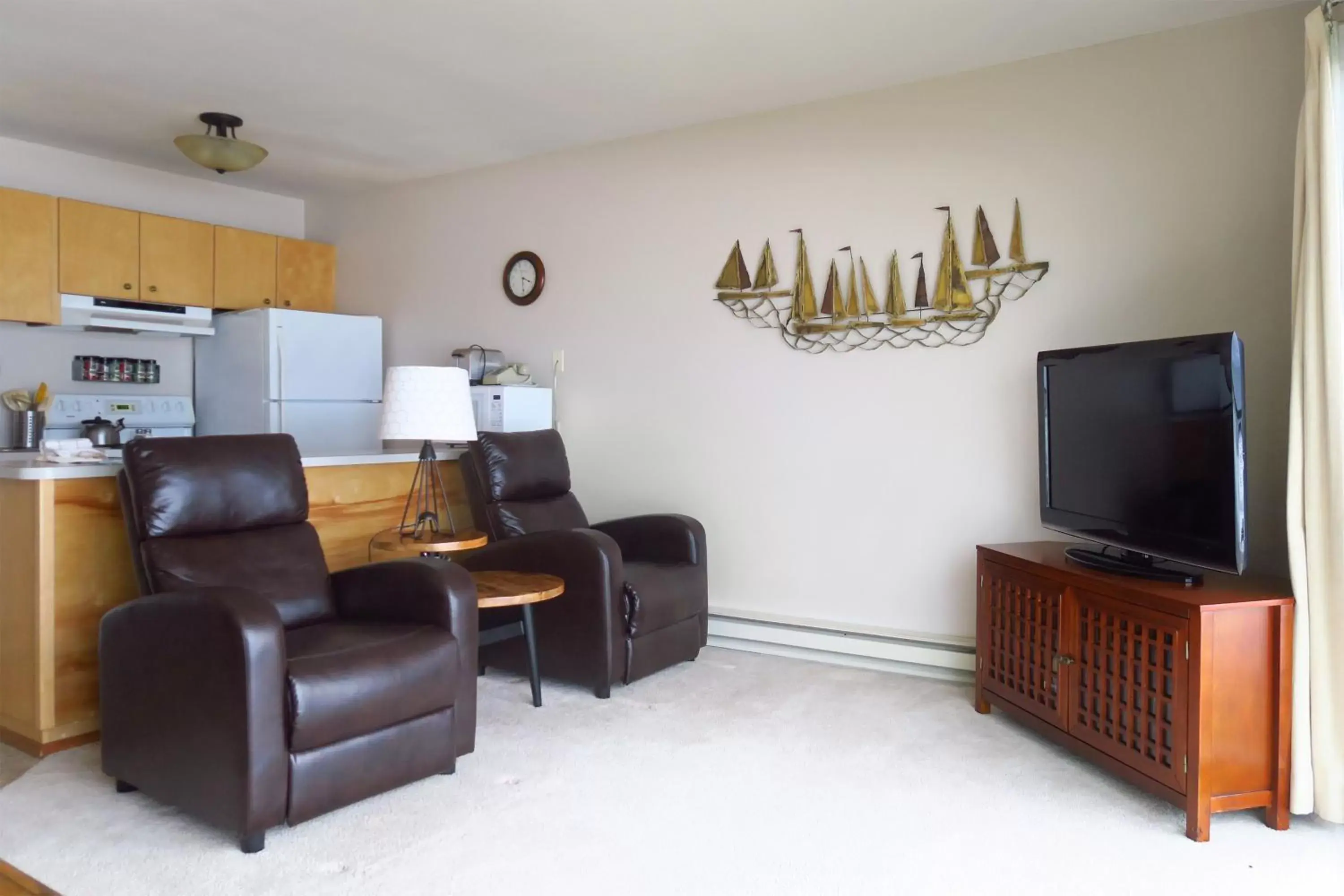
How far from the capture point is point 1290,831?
92.5 inches

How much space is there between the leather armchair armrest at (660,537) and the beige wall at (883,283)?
43cm

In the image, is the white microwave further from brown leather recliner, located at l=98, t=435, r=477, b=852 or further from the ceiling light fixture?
brown leather recliner, located at l=98, t=435, r=477, b=852

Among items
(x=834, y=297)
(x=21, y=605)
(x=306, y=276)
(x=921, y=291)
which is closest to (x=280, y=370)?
(x=306, y=276)

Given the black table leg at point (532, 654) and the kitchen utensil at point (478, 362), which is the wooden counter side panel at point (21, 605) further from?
the kitchen utensil at point (478, 362)

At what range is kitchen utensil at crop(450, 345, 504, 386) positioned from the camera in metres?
4.73

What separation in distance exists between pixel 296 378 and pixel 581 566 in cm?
255

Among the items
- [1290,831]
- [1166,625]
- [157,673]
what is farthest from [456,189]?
[1290,831]

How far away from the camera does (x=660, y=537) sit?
394cm

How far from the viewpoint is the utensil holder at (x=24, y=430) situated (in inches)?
183

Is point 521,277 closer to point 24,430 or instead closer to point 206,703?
point 24,430

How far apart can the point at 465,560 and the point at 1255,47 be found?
11.4 feet

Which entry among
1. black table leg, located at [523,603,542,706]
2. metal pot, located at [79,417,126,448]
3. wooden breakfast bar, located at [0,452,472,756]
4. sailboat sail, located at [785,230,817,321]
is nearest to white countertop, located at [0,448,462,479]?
wooden breakfast bar, located at [0,452,472,756]

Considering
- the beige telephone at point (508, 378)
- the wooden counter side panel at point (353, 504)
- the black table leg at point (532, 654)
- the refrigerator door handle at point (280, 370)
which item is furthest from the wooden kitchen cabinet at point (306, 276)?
the black table leg at point (532, 654)

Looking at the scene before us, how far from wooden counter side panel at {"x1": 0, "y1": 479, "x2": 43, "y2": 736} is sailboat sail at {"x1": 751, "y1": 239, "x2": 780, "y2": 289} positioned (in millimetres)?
2830
